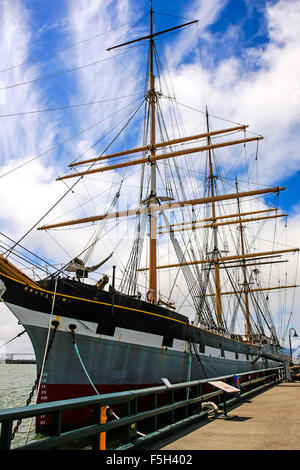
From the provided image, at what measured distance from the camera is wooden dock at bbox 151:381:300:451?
4250 mm

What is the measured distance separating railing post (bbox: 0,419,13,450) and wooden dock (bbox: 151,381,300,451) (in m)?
2.34

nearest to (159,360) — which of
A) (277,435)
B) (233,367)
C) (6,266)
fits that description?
(6,266)

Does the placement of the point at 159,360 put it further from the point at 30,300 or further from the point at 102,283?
the point at 30,300

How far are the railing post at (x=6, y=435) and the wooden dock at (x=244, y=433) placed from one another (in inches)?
92.0

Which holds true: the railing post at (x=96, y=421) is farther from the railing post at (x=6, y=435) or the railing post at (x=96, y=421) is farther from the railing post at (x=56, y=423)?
the railing post at (x=6, y=435)

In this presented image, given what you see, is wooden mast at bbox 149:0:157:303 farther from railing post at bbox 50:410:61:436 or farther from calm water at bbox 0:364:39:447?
railing post at bbox 50:410:61:436

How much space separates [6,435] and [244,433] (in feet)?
12.2

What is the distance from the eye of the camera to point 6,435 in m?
2.73

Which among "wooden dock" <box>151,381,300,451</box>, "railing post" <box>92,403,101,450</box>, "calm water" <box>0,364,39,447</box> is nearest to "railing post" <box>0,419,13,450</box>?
"railing post" <box>92,403,101,450</box>

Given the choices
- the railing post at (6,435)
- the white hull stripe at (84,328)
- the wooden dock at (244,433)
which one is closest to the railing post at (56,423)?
the railing post at (6,435)

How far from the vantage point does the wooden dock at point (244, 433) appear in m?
4.25

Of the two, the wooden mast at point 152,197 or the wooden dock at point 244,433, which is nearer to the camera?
the wooden dock at point 244,433

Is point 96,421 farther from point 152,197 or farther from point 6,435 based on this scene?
point 152,197

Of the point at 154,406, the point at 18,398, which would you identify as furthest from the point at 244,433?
the point at 18,398
